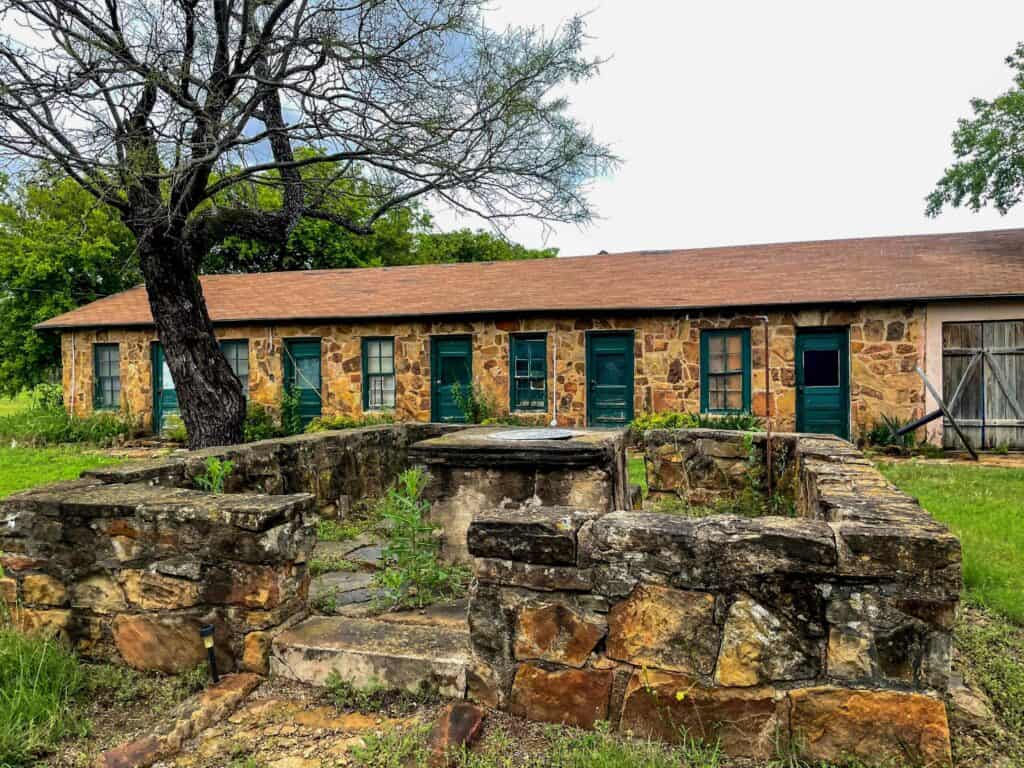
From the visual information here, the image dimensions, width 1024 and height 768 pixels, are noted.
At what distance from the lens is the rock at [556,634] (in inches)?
96.0

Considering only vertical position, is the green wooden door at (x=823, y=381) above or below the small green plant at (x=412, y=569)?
above

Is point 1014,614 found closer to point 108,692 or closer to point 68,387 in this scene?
point 108,692

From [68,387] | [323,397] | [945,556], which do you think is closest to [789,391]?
[323,397]

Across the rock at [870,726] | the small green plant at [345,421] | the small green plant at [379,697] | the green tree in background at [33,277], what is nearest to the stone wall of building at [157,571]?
the small green plant at [379,697]

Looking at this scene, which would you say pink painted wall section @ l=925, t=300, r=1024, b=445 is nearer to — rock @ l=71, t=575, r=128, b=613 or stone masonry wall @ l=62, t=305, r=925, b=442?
stone masonry wall @ l=62, t=305, r=925, b=442

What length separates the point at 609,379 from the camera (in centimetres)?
1242

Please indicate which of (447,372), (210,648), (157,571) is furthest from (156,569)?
(447,372)

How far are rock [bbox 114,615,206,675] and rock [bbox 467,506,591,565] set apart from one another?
1.42 metres

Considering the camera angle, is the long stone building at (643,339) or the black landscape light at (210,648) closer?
the black landscape light at (210,648)

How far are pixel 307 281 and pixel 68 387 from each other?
592 cm

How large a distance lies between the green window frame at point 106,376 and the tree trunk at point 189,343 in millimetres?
8666

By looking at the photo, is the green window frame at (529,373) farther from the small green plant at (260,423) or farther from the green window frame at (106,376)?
the green window frame at (106,376)

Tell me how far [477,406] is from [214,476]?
9.04 meters

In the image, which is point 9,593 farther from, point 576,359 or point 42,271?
point 42,271
